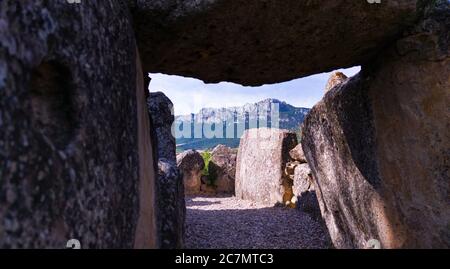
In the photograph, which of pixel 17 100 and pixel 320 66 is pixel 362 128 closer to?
pixel 320 66

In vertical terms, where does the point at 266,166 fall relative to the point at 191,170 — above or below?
above

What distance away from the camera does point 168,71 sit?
3.81 metres

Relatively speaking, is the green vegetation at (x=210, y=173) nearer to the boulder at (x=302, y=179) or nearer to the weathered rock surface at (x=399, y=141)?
the boulder at (x=302, y=179)

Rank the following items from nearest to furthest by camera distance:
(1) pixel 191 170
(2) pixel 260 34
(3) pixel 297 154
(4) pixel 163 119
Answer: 1. (2) pixel 260 34
2. (4) pixel 163 119
3. (3) pixel 297 154
4. (1) pixel 191 170

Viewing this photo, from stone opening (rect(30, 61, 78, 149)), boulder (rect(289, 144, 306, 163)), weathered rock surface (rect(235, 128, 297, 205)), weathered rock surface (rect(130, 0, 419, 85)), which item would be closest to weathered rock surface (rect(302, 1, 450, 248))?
weathered rock surface (rect(130, 0, 419, 85))

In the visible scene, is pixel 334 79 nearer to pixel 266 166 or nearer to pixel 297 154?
pixel 297 154

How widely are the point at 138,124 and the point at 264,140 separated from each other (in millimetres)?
7361

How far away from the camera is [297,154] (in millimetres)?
8594

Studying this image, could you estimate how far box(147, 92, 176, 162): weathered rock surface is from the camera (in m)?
5.79

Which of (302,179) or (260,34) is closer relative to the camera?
(260,34)

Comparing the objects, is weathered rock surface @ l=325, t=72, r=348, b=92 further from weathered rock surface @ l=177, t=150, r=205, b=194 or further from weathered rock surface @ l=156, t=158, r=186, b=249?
weathered rock surface @ l=177, t=150, r=205, b=194

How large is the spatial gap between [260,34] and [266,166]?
6.25m

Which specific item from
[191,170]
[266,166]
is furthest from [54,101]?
[191,170]

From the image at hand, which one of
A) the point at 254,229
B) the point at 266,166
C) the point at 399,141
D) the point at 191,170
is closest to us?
the point at 399,141
